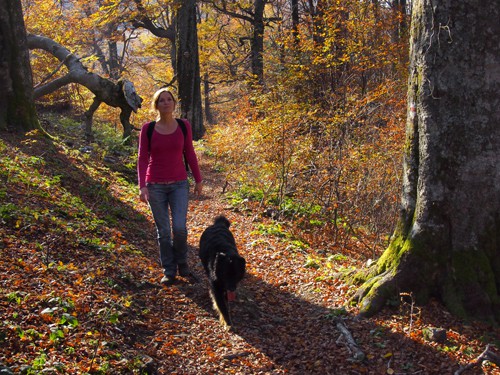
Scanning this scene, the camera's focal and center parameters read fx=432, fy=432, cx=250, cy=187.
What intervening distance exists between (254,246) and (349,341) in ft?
12.0

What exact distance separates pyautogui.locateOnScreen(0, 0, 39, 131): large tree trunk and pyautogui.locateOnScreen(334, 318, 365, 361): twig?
7976 millimetres

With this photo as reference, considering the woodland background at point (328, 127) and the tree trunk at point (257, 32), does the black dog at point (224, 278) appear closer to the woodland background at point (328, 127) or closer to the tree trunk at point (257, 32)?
the woodland background at point (328, 127)

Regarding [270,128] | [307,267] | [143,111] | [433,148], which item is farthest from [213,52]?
[433,148]

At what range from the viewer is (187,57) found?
1611 cm

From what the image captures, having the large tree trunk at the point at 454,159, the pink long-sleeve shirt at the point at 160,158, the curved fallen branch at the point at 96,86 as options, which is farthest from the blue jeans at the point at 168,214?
the curved fallen branch at the point at 96,86

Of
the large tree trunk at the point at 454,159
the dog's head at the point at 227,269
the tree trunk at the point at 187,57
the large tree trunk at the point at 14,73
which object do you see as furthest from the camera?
the tree trunk at the point at 187,57

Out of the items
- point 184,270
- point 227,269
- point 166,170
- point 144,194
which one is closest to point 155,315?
point 227,269

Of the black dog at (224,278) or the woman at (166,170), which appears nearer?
the black dog at (224,278)

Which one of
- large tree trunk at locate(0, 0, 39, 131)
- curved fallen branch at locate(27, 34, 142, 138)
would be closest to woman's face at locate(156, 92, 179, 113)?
large tree trunk at locate(0, 0, 39, 131)

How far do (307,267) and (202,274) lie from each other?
1597 mm

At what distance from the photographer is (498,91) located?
3889 millimetres

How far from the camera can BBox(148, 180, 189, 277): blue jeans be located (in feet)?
17.2

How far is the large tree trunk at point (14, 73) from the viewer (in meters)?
8.95

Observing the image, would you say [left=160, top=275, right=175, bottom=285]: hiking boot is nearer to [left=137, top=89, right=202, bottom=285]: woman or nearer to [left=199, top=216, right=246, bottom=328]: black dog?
[left=137, top=89, right=202, bottom=285]: woman
